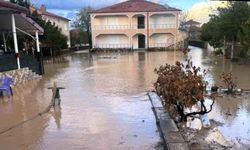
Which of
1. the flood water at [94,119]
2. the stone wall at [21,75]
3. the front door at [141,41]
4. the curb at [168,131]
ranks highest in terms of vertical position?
the front door at [141,41]

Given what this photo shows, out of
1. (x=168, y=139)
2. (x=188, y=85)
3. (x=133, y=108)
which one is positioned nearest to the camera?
(x=168, y=139)

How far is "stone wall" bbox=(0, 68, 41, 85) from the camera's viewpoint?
691 inches

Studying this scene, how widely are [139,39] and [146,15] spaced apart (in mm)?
3921

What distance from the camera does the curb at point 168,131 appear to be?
698 centimetres

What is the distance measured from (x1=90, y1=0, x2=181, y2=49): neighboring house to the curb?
41.2 meters

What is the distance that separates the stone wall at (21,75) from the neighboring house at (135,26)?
108ft

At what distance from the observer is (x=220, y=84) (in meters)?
16.5

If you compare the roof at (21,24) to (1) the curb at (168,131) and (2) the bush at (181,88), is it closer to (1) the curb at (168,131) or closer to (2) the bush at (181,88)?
(1) the curb at (168,131)

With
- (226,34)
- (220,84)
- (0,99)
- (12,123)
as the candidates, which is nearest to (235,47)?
(226,34)

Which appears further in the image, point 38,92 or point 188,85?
point 38,92

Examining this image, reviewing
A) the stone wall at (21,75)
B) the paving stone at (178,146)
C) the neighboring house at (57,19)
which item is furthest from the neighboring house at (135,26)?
the paving stone at (178,146)

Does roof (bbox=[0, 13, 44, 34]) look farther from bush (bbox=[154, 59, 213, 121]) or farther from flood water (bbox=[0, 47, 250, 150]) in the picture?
bush (bbox=[154, 59, 213, 121])

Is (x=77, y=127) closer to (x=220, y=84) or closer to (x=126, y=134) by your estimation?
(x=126, y=134)

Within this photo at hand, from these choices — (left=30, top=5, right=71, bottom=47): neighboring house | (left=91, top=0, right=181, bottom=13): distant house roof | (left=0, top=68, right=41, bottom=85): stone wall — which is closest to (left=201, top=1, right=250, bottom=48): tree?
(left=0, top=68, right=41, bottom=85): stone wall
